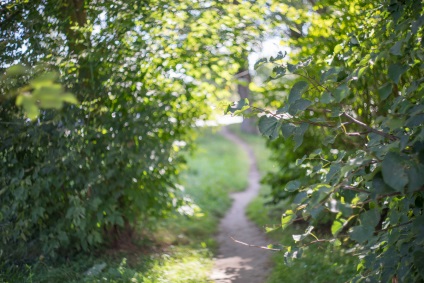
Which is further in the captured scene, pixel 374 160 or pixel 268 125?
pixel 268 125

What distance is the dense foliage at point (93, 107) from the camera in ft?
21.4

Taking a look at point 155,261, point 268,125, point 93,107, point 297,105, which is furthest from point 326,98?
point 155,261

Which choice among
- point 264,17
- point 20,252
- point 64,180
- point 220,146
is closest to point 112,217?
point 64,180

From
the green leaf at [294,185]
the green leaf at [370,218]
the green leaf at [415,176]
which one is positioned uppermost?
the green leaf at [294,185]

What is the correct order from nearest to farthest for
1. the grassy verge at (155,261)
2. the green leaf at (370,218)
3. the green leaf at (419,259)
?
the green leaf at (370,218)
the green leaf at (419,259)
the grassy verge at (155,261)

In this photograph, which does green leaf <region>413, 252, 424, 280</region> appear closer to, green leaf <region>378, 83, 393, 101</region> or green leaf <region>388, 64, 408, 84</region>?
green leaf <region>378, 83, 393, 101</region>

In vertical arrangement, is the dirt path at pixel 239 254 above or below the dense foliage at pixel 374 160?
above

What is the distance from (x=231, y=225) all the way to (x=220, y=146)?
56.7 ft

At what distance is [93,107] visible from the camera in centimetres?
709

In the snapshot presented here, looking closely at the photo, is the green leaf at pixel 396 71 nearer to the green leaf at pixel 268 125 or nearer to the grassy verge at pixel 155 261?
the green leaf at pixel 268 125

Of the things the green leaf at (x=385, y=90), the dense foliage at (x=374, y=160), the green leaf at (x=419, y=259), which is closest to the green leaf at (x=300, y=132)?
the dense foliage at (x=374, y=160)

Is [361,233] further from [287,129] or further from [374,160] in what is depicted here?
[287,129]

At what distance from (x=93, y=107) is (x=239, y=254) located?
351 cm

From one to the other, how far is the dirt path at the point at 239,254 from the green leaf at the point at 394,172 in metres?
3.02
